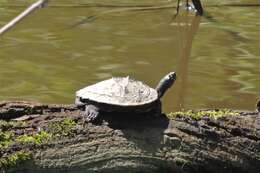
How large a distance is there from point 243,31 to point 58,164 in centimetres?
319

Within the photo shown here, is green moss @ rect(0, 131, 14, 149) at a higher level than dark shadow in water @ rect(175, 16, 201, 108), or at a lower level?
higher

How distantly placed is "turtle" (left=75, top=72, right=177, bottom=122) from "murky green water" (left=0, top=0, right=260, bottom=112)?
1.16 meters

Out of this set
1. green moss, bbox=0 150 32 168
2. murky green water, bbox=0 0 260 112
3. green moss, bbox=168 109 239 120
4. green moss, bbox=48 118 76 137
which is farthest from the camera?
murky green water, bbox=0 0 260 112

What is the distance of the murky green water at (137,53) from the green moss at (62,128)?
1319 mm

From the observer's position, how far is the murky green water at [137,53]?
3.81 metres

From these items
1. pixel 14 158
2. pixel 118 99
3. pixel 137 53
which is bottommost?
pixel 137 53

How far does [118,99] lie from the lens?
2354 millimetres

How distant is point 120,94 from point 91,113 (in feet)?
0.46

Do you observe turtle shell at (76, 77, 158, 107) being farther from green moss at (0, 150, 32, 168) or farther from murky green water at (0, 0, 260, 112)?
murky green water at (0, 0, 260, 112)

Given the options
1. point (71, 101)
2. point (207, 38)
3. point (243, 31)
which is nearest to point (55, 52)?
point (71, 101)

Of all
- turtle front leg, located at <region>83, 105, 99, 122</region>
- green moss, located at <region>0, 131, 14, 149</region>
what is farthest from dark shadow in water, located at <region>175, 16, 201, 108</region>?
green moss, located at <region>0, 131, 14, 149</region>

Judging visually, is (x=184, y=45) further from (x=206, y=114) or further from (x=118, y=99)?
(x=118, y=99)

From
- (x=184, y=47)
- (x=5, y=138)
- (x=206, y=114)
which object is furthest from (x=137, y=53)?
(x=5, y=138)

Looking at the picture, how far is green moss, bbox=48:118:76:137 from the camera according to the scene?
2239 mm
